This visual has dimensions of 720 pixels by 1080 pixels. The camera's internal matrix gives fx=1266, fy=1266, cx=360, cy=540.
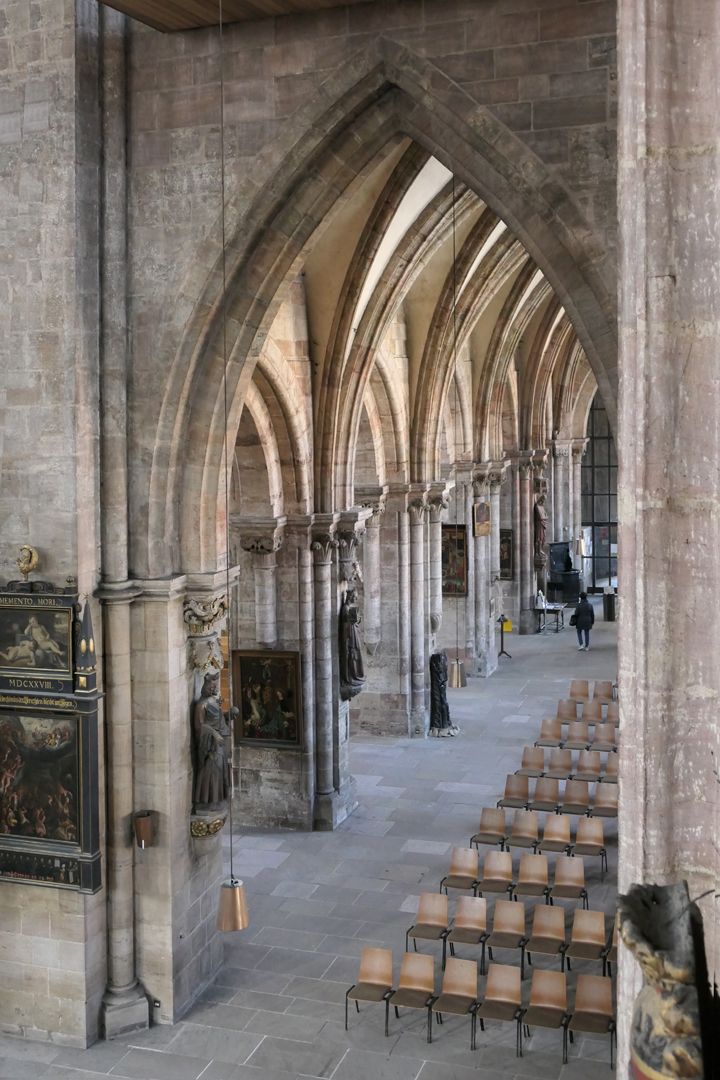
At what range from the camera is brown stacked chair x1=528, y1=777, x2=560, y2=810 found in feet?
54.8

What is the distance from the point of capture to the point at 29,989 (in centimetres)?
1232

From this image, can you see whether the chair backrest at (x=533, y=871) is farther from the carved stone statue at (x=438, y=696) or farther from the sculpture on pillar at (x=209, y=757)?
the carved stone statue at (x=438, y=696)

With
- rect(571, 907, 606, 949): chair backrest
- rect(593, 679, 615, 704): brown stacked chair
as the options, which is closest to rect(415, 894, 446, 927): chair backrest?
rect(571, 907, 606, 949): chair backrest

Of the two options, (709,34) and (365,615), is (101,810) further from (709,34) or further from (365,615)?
(365,615)

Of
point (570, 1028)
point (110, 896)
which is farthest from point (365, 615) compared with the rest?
point (570, 1028)

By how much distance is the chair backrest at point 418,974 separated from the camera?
11.8 metres

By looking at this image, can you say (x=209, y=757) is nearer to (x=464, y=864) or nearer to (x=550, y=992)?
(x=464, y=864)

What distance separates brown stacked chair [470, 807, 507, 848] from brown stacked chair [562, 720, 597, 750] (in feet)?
14.4

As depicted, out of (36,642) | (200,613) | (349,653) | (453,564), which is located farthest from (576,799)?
(453,564)

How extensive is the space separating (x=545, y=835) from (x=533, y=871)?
4.78ft

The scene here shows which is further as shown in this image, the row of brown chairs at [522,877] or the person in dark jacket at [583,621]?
the person in dark jacket at [583,621]

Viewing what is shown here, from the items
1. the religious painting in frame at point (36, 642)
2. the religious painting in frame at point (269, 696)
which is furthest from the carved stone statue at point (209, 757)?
the religious painting in frame at point (269, 696)

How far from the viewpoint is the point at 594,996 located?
1114 centimetres

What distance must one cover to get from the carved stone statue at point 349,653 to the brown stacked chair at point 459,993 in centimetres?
683
